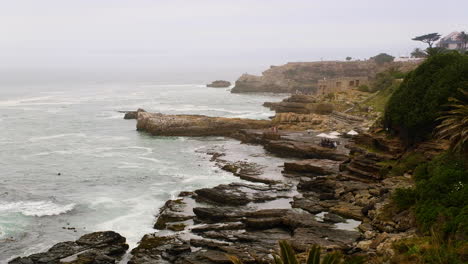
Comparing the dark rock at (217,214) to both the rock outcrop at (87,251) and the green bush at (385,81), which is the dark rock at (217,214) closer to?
the rock outcrop at (87,251)

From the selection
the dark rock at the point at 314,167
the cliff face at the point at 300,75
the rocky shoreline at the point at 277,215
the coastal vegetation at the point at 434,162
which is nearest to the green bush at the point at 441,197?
the coastal vegetation at the point at 434,162

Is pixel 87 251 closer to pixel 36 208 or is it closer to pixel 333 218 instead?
pixel 36 208

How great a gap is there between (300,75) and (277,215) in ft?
490

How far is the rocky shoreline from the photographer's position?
33094 millimetres

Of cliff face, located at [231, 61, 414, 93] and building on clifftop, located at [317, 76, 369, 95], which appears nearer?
building on clifftop, located at [317, 76, 369, 95]

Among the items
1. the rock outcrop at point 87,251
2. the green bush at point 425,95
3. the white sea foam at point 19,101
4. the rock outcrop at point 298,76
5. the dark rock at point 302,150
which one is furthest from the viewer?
the rock outcrop at point 298,76

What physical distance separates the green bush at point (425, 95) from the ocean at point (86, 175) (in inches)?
698

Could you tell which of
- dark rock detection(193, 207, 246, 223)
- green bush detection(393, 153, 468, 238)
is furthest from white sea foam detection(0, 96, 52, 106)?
green bush detection(393, 153, 468, 238)

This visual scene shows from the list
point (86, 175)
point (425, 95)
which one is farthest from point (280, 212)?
point (86, 175)

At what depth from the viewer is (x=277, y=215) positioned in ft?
129

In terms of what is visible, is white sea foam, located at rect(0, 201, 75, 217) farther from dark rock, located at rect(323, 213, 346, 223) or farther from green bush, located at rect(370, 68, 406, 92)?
green bush, located at rect(370, 68, 406, 92)

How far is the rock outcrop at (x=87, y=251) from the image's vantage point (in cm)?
3272

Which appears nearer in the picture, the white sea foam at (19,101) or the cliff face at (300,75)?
the white sea foam at (19,101)

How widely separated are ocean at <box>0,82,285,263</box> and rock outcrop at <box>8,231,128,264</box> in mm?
1994
